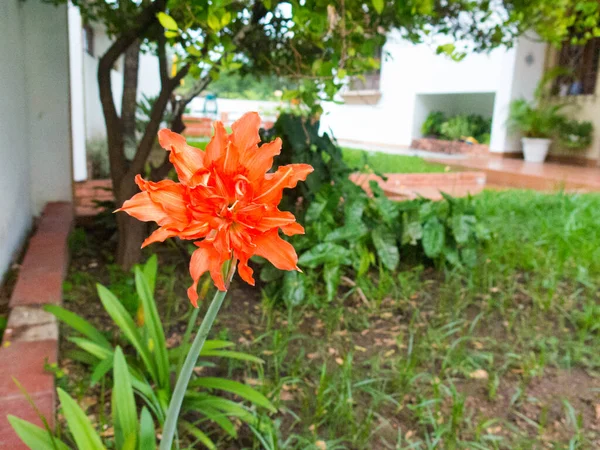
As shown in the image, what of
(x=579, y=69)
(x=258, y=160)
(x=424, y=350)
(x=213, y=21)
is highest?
(x=579, y=69)

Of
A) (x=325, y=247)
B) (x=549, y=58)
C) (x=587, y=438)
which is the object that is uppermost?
(x=549, y=58)

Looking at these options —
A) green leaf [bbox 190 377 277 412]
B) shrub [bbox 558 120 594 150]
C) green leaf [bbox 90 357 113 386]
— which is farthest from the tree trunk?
shrub [bbox 558 120 594 150]

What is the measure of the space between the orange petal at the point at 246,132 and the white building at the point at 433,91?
10392 mm

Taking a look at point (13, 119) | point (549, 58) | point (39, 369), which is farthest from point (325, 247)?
point (549, 58)

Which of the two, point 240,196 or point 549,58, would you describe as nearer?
point 240,196

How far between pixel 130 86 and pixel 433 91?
10323mm

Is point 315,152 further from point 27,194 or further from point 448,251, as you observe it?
point 27,194

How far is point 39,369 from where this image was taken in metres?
1.78

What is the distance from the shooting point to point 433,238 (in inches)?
122

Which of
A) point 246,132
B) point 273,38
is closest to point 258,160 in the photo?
point 246,132

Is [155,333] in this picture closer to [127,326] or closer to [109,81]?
[127,326]

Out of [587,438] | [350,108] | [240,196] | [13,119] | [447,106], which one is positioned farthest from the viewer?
[350,108]

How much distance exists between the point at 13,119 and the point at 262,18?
1472mm

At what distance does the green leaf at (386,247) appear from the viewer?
298cm
